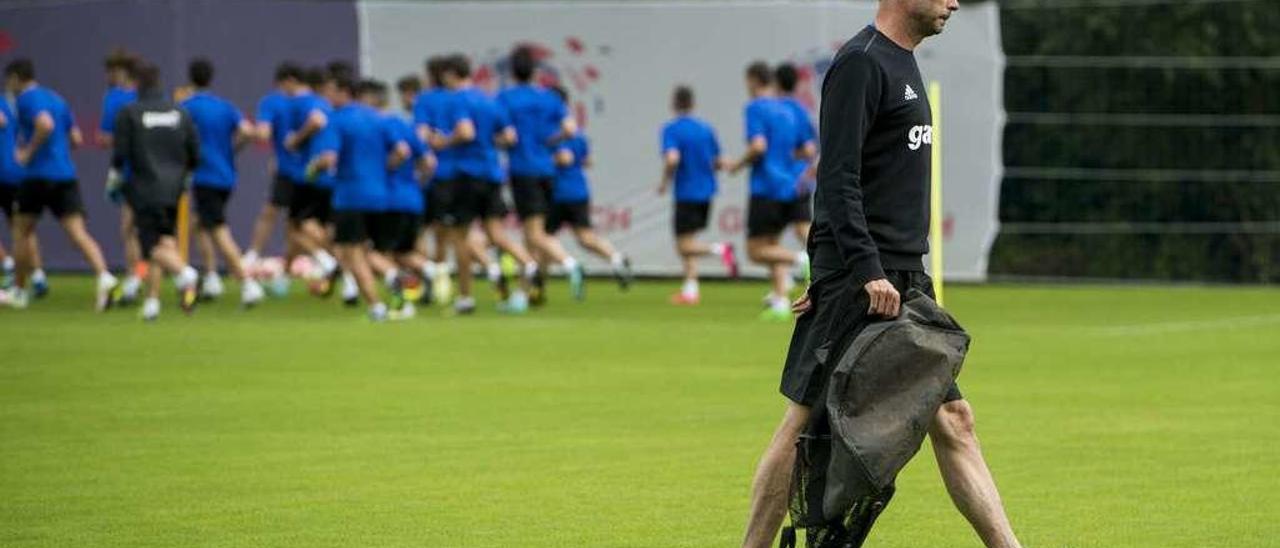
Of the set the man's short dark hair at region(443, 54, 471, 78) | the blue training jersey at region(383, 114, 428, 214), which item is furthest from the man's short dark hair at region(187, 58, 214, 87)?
the man's short dark hair at region(443, 54, 471, 78)

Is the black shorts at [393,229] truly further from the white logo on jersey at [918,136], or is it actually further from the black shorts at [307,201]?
the white logo on jersey at [918,136]

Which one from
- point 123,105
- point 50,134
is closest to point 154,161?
point 123,105

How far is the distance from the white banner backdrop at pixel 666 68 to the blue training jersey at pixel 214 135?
6168mm

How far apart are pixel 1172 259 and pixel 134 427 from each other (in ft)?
56.8

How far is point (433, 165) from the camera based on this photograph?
73.8 feet

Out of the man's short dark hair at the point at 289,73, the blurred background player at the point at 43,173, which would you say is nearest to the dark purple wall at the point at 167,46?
the man's short dark hair at the point at 289,73

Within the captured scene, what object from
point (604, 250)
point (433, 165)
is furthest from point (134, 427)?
point (604, 250)

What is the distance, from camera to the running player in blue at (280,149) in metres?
24.3

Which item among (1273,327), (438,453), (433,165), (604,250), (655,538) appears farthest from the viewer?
(604,250)

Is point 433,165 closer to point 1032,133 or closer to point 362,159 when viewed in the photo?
point 362,159

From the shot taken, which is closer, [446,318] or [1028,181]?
[446,318]

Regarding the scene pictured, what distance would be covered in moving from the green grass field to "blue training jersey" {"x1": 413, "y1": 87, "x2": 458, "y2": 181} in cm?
183

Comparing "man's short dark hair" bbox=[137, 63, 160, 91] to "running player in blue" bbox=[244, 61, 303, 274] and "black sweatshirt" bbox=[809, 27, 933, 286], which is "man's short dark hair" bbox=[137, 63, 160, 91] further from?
"black sweatshirt" bbox=[809, 27, 933, 286]

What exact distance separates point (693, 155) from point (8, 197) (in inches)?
253
